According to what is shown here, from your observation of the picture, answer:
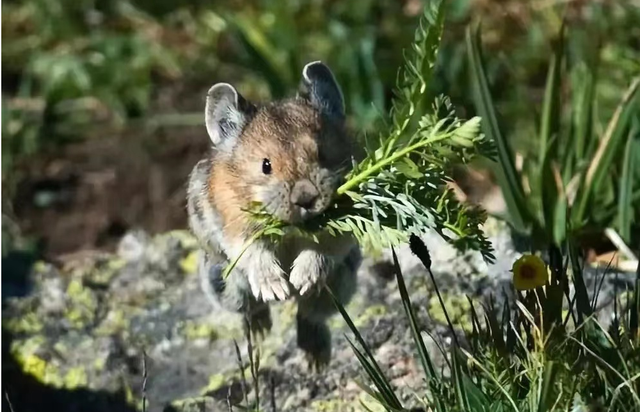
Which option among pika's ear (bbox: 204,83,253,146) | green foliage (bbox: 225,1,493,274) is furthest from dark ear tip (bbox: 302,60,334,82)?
green foliage (bbox: 225,1,493,274)

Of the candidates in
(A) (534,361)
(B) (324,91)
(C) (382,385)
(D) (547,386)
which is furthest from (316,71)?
(D) (547,386)

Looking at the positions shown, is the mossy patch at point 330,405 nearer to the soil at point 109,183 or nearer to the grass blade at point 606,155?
the grass blade at point 606,155

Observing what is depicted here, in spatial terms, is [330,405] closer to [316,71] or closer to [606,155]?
[316,71]

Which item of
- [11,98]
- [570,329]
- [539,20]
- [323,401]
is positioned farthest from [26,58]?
[570,329]

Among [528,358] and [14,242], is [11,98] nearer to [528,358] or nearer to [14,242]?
[14,242]

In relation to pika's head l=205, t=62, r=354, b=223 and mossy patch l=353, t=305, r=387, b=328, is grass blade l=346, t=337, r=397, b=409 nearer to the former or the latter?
pika's head l=205, t=62, r=354, b=223
